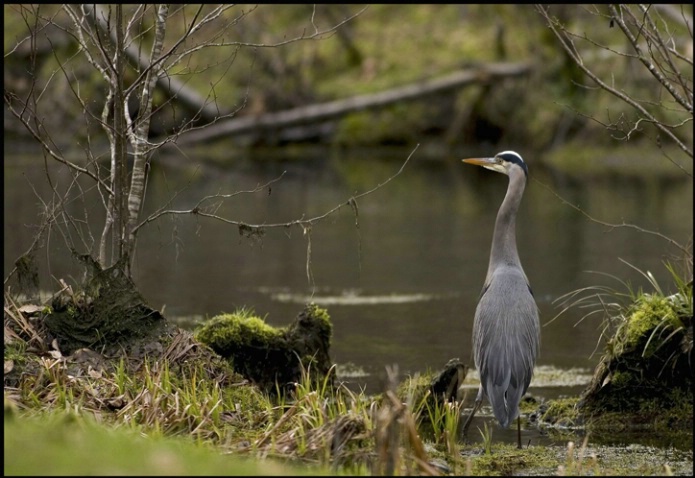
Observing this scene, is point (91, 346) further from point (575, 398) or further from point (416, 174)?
point (416, 174)

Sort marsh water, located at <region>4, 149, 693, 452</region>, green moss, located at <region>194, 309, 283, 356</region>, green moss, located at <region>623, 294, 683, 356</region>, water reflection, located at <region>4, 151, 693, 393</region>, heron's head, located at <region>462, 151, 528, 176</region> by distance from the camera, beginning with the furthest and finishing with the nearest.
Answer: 1. water reflection, located at <region>4, 151, 693, 393</region>
2. marsh water, located at <region>4, 149, 693, 452</region>
3. heron's head, located at <region>462, 151, 528, 176</region>
4. green moss, located at <region>194, 309, 283, 356</region>
5. green moss, located at <region>623, 294, 683, 356</region>

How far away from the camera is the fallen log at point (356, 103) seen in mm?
33156

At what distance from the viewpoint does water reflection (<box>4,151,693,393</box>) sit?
1123 cm

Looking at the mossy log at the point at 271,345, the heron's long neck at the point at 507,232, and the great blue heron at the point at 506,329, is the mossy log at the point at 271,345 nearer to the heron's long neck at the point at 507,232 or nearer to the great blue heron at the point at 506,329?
the great blue heron at the point at 506,329

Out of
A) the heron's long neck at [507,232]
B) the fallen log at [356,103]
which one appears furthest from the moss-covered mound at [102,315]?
the fallen log at [356,103]

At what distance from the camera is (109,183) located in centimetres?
844

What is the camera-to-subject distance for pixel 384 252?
17.5 metres

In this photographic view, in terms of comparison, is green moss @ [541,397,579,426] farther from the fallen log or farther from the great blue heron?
the fallen log

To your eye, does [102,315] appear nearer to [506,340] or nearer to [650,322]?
[506,340]

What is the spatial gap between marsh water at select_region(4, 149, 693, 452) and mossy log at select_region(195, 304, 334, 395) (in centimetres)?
59

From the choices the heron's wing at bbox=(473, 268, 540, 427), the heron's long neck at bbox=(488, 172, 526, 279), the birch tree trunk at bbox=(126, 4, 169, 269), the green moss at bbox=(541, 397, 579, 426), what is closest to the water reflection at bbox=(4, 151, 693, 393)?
the birch tree trunk at bbox=(126, 4, 169, 269)

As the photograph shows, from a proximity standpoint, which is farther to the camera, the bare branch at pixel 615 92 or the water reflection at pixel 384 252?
the water reflection at pixel 384 252

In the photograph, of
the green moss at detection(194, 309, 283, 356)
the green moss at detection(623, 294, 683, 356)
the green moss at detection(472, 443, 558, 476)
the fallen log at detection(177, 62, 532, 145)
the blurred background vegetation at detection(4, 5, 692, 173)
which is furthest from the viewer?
the fallen log at detection(177, 62, 532, 145)

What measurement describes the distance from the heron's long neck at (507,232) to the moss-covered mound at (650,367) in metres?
0.99
